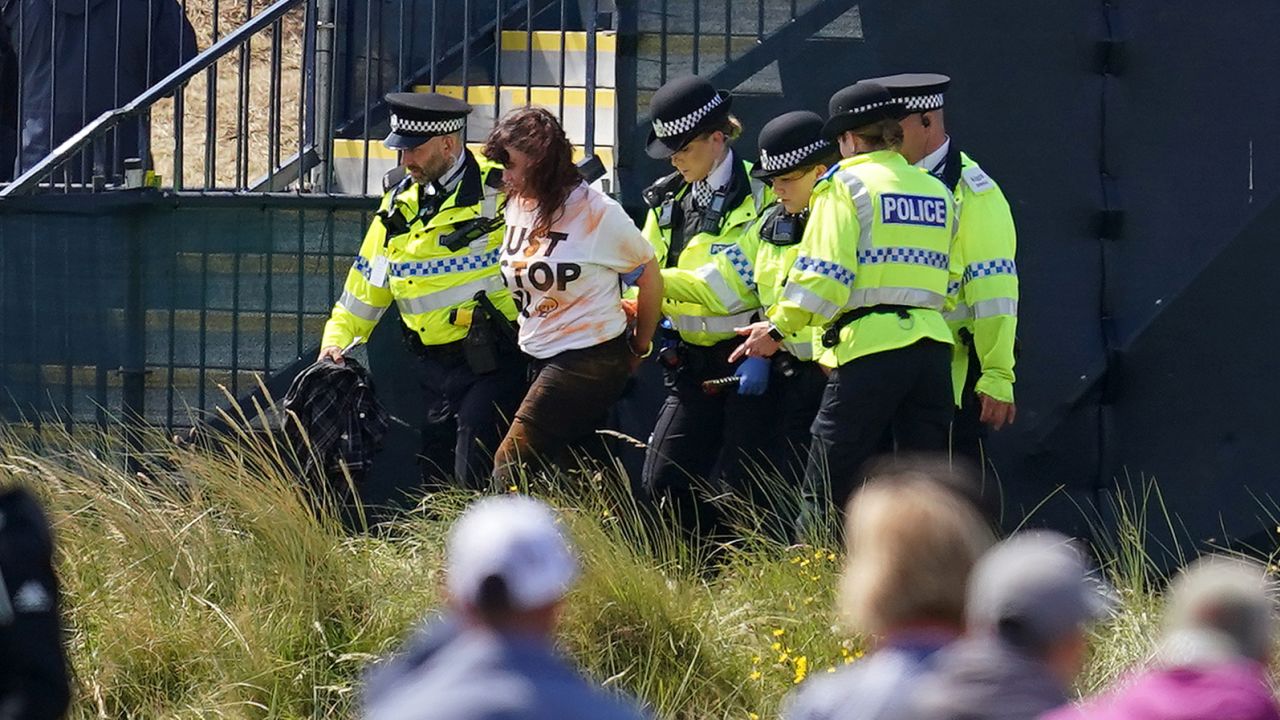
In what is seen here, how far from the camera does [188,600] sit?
20.5 feet

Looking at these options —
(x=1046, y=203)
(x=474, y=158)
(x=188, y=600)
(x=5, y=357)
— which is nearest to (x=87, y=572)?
(x=188, y=600)

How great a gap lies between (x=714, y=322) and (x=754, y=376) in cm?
28

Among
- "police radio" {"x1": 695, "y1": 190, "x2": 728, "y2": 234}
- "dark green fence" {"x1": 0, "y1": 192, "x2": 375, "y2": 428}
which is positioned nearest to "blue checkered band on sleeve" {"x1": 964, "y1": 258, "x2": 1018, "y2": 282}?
"police radio" {"x1": 695, "y1": 190, "x2": 728, "y2": 234}

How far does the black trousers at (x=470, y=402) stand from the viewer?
24.0 ft

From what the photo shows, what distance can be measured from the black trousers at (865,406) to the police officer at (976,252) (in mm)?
253

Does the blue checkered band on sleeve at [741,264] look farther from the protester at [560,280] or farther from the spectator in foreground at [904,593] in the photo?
the spectator in foreground at [904,593]

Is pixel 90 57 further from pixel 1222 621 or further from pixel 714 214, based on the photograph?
pixel 1222 621

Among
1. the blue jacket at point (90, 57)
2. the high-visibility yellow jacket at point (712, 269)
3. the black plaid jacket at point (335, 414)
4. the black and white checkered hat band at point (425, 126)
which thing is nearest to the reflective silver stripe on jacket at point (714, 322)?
the high-visibility yellow jacket at point (712, 269)

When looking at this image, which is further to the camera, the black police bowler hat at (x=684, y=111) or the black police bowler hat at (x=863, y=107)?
the black police bowler hat at (x=684, y=111)

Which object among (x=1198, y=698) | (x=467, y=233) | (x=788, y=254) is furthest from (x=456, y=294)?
(x=1198, y=698)

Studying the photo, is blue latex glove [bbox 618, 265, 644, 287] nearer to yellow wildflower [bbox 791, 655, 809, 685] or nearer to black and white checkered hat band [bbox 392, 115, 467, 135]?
black and white checkered hat band [bbox 392, 115, 467, 135]

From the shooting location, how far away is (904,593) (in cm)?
347

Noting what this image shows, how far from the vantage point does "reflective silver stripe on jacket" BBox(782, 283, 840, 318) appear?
6.57m

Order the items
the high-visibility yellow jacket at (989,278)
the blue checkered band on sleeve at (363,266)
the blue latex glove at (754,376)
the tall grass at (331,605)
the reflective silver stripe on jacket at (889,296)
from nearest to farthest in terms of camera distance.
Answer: the tall grass at (331,605)
the reflective silver stripe on jacket at (889,296)
the high-visibility yellow jacket at (989,278)
the blue latex glove at (754,376)
the blue checkered band on sleeve at (363,266)
